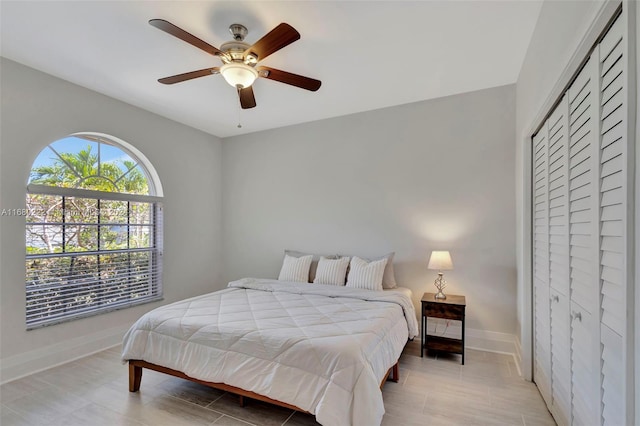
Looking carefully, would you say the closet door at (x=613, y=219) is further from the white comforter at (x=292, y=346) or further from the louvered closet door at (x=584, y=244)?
the white comforter at (x=292, y=346)

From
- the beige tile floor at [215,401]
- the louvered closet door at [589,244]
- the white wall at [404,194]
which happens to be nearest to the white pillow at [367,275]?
the white wall at [404,194]

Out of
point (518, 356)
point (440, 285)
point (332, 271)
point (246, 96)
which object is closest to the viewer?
point (246, 96)

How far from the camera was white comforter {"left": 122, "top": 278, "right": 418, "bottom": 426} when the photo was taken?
68.2 inches

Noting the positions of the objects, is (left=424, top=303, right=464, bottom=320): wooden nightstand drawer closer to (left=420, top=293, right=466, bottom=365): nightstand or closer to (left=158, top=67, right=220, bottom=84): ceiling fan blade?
(left=420, top=293, right=466, bottom=365): nightstand

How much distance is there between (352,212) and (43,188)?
329 cm

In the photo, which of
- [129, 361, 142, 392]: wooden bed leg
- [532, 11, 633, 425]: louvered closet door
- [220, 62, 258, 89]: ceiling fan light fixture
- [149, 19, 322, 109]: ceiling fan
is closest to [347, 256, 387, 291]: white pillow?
[532, 11, 633, 425]: louvered closet door

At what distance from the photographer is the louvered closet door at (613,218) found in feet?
3.41

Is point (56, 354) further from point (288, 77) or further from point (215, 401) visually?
point (288, 77)

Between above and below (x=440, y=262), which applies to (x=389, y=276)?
below

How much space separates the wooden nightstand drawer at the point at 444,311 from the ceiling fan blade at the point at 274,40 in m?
2.67

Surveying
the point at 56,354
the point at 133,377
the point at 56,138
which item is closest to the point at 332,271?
the point at 133,377

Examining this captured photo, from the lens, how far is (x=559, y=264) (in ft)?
6.08

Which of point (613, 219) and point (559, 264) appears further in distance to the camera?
point (559, 264)

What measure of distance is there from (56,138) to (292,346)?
10.2 feet
